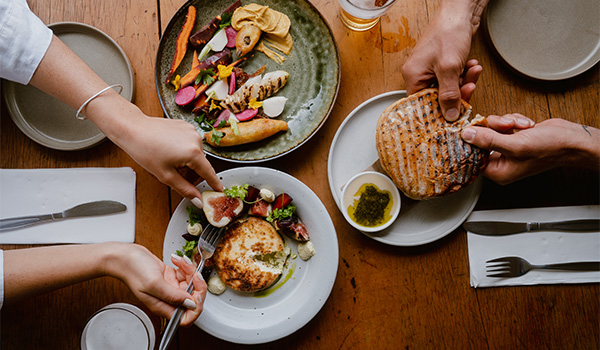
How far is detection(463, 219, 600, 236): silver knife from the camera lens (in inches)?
63.0

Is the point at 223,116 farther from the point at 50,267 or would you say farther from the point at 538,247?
the point at 538,247

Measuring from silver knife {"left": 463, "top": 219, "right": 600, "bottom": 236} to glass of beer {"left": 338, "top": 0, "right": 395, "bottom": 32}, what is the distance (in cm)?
96

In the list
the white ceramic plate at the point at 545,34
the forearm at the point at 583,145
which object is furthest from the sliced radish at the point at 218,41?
the forearm at the point at 583,145

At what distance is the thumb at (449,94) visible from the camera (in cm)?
141

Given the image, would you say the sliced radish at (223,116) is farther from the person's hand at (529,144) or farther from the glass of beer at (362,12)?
the person's hand at (529,144)

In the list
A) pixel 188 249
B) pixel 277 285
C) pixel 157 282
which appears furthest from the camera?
pixel 277 285

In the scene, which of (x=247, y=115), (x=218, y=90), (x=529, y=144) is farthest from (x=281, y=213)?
(x=529, y=144)

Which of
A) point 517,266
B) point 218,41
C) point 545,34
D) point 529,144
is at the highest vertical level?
point 218,41

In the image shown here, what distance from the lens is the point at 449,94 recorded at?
1.41 meters

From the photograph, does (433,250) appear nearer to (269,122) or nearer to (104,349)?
(269,122)

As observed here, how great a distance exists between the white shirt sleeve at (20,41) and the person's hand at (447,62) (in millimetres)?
1368

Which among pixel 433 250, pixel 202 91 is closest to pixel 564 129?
pixel 433 250

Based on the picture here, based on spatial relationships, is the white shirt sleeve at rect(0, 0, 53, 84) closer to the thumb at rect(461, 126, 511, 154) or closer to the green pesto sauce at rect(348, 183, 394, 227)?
the green pesto sauce at rect(348, 183, 394, 227)

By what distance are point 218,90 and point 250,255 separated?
27.7 inches
